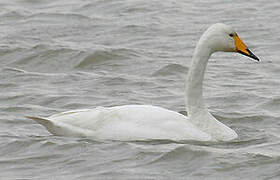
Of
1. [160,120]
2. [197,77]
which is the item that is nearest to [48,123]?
[160,120]

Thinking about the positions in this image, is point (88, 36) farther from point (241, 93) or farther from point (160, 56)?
point (241, 93)

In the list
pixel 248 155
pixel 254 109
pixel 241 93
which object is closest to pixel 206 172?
pixel 248 155

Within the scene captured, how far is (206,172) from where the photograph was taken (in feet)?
25.8

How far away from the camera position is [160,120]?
862cm

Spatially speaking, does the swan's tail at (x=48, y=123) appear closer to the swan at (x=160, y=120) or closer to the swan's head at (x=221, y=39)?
the swan at (x=160, y=120)

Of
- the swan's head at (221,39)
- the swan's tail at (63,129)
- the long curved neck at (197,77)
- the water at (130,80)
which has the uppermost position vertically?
the swan's head at (221,39)

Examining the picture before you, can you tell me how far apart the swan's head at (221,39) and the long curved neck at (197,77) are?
6 centimetres


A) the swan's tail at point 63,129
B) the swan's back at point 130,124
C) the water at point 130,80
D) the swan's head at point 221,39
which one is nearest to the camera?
the water at point 130,80

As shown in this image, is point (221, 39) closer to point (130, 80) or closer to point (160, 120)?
point (160, 120)

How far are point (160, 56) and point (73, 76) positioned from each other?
1707mm

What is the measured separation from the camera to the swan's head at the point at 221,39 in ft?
29.6

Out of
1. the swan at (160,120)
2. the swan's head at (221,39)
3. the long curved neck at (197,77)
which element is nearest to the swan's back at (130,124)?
the swan at (160,120)

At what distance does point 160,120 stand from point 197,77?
2.41ft

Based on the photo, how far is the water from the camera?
26.7 ft
